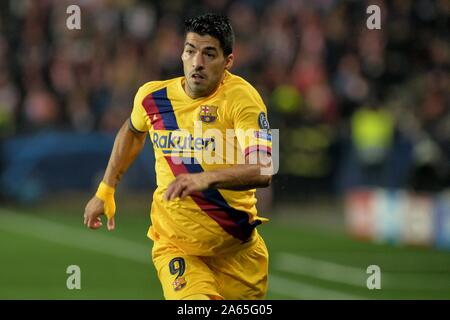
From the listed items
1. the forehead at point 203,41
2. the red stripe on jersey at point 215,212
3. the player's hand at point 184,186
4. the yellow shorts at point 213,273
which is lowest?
the yellow shorts at point 213,273

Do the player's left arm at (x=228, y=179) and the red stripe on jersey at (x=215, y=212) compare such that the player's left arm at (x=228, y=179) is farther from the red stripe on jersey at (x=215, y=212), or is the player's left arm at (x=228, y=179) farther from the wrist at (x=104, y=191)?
the wrist at (x=104, y=191)

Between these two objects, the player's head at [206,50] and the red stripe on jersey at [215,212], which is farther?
the red stripe on jersey at [215,212]

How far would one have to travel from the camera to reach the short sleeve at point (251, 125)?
276 inches

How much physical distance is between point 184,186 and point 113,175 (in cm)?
144

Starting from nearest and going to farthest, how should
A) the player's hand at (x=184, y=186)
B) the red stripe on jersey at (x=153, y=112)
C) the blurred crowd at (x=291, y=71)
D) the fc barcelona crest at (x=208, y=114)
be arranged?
1. the player's hand at (x=184, y=186)
2. the fc barcelona crest at (x=208, y=114)
3. the red stripe on jersey at (x=153, y=112)
4. the blurred crowd at (x=291, y=71)

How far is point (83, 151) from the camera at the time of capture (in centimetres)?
2083

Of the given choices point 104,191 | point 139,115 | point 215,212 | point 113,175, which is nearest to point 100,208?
point 104,191

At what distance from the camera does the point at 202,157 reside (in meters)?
7.38

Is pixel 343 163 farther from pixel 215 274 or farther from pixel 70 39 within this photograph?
pixel 215 274

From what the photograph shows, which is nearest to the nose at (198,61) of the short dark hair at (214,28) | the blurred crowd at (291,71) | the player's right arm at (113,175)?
the short dark hair at (214,28)

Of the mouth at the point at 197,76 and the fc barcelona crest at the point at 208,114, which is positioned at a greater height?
the mouth at the point at 197,76

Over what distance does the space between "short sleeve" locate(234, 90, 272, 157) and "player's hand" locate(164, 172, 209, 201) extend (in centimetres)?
51

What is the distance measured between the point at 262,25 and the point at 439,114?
161 inches

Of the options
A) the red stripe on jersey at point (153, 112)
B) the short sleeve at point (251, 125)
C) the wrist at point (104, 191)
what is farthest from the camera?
the wrist at point (104, 191)
